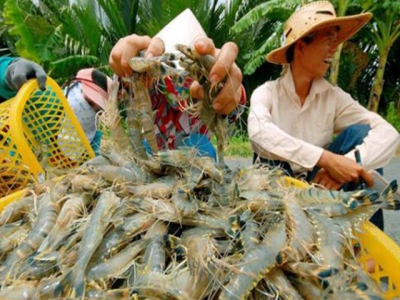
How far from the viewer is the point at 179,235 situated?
5.10ft

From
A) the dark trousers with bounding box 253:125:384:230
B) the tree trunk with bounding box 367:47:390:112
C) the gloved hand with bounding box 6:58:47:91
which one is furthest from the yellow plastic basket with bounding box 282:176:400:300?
the tree trunk with bounding box 367:47:390:112

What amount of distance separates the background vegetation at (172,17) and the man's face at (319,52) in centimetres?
518

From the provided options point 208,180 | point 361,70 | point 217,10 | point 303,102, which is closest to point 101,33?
point 217,10

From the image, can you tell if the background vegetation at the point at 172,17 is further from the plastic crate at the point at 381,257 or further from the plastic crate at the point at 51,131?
the plastic crate at the point at 381,257

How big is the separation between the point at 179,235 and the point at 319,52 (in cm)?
171

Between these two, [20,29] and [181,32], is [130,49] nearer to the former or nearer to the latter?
[181,32]

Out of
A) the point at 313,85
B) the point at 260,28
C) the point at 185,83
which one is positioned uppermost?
the point at 185,83

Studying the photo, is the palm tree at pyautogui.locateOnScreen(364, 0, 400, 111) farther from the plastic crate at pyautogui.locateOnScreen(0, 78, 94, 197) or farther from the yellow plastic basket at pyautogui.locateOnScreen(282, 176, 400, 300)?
the yellow plastic basket at pyautogui.locateOnScreen(282, 176, 400, 300)

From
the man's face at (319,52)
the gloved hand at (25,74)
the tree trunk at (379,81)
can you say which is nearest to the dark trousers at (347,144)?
the man's face at (319,52)

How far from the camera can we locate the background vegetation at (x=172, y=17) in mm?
8430

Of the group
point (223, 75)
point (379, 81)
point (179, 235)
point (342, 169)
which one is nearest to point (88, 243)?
point (179, 235)

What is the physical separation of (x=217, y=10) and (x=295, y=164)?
7323 mm

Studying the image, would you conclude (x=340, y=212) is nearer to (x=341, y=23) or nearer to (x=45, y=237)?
(x=45, y=237)

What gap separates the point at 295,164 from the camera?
8.74 ft
